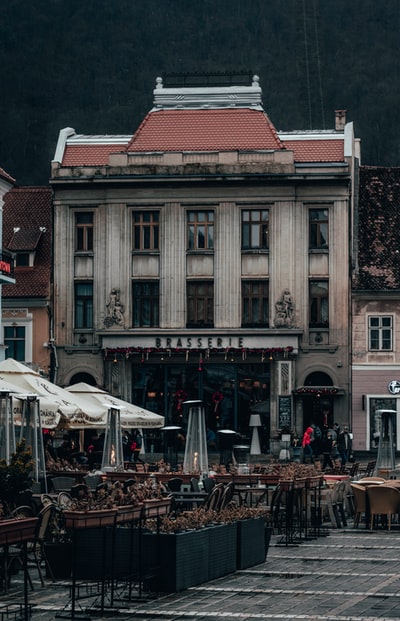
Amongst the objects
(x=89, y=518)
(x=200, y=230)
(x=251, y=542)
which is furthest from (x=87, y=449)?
(x=89, y=518)

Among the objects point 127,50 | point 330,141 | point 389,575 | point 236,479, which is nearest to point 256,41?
point 127,50

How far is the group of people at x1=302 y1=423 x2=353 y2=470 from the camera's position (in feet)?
167

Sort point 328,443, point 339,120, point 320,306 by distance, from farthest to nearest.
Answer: point 339,120 → point 320,306 → point 328,443

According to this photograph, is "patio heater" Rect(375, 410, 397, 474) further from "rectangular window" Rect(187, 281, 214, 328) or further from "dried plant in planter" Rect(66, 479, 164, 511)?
"rectangular window" Rect(187, 281, 214, 328)

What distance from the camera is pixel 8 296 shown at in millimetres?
57156

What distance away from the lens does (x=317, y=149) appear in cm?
5791

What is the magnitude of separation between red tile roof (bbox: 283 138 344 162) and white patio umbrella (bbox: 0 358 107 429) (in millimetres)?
26445

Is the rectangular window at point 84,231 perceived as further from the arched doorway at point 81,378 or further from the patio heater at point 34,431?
the patio heater at point 34,431

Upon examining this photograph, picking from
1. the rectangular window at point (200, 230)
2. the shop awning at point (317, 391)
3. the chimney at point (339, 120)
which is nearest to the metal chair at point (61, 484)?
the shop awning at point (317, 391)

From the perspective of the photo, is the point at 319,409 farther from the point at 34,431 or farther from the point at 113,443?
the point at 34,431

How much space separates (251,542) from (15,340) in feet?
128

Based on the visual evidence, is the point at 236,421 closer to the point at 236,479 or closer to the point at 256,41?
the point at 236,479

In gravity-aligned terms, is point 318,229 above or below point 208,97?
below

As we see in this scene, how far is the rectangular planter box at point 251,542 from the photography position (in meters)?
18.6
